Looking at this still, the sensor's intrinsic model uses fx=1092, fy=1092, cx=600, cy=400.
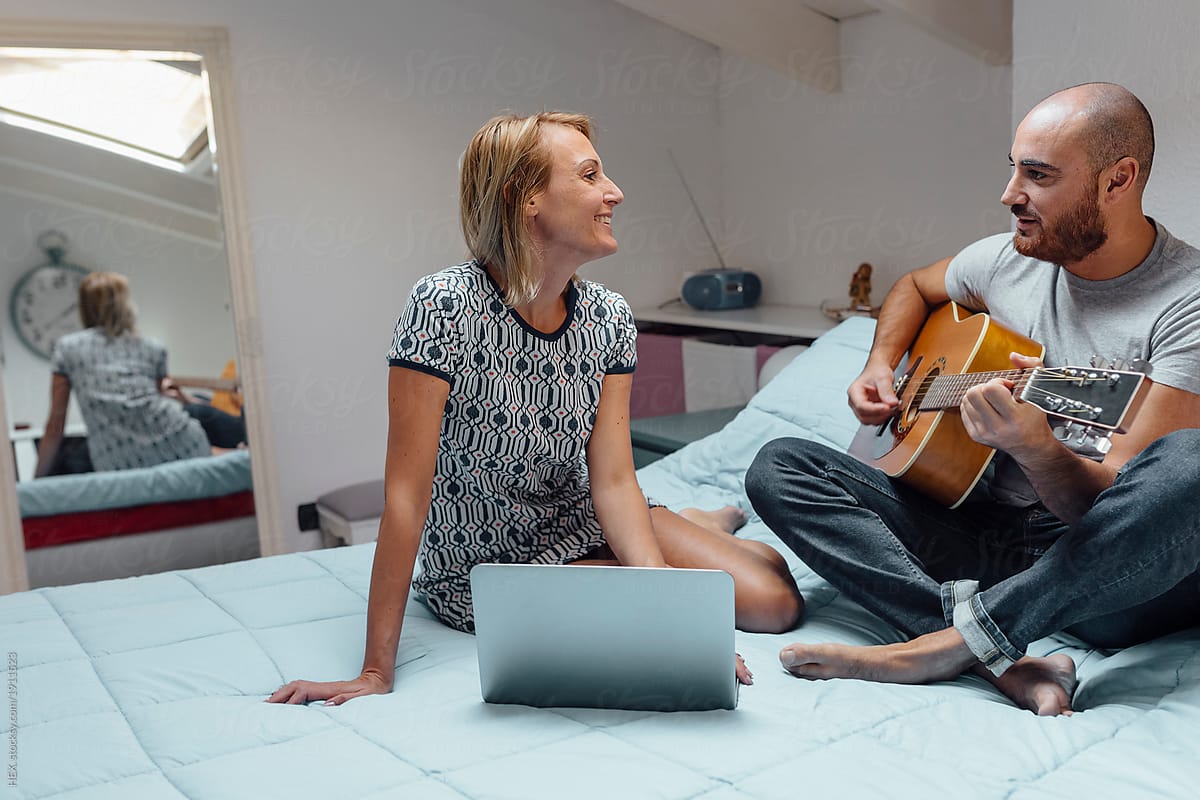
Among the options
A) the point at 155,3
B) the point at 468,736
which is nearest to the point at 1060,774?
the point at 468,736

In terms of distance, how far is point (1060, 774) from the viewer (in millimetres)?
1076

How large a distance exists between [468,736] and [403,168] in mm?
2381

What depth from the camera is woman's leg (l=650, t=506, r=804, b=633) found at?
1.55 m

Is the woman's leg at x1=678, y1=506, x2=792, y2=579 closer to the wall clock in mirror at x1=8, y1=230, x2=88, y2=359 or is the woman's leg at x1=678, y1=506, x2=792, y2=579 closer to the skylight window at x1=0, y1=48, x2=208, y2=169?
the skylight window at x1=0, y1=48, x2=208, y2=169

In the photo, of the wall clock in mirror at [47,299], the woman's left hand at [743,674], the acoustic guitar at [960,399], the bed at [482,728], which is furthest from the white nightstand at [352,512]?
the woman's left hand at [743,674]

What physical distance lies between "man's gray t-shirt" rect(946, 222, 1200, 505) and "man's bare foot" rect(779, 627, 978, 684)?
309mm

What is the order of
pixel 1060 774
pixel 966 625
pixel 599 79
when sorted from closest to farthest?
pixel 1060 774 < pixel 966 625 < pixel 599 79

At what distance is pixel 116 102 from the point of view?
3.23 metres

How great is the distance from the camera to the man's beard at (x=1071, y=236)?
1.45 metres

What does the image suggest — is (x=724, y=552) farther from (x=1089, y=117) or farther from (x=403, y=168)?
(x=403, y=168)

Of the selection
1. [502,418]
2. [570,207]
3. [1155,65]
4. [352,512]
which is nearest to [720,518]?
[502,418]

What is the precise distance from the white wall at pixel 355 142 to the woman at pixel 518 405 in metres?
1.71

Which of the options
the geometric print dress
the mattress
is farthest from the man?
the mattress

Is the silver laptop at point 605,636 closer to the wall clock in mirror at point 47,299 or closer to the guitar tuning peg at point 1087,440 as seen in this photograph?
the guitar tuning peg at point 1087,440
